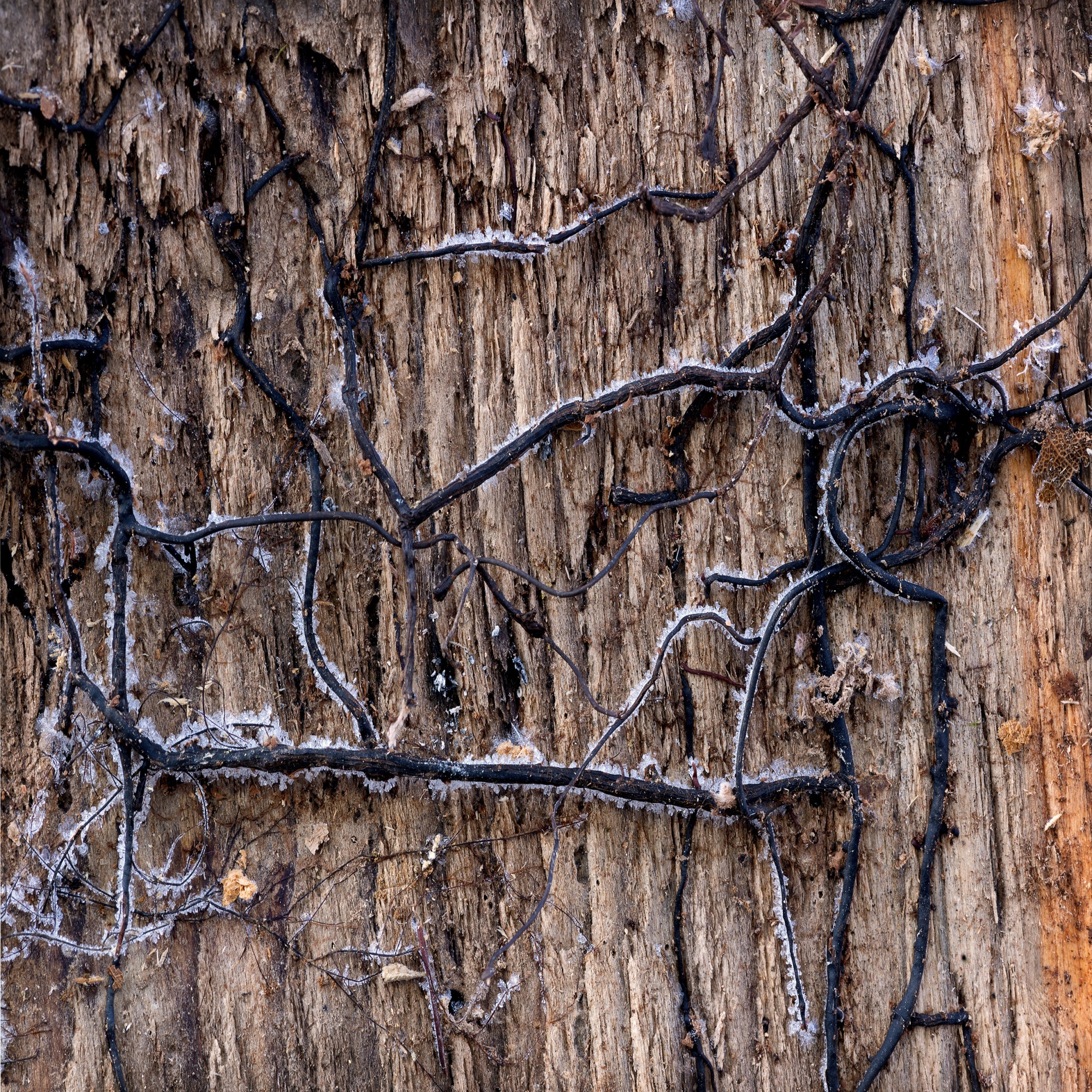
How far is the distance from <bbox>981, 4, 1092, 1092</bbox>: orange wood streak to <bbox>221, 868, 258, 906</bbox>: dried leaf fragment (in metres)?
1.62

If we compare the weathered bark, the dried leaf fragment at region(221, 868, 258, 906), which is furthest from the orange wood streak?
the dried leaf fragment at region(221, 868, 258, 906)

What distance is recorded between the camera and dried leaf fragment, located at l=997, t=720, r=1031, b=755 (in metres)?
1.78

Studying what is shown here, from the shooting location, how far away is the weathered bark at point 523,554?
1.73 meters

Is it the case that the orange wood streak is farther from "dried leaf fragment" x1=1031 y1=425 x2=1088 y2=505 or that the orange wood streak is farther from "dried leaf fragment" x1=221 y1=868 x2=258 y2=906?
"dried leaf fragment" x1=221 y1=868 x2=258 y2=906

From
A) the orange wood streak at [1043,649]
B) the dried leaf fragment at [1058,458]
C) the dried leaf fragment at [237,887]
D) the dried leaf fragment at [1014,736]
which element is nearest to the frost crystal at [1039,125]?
the orange wood streak at [1043,649]

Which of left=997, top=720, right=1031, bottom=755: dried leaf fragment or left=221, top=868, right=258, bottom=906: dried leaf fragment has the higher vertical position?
left=997, top=720, right=1031, bottom=755: dried leaf fragment

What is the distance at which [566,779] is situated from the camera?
5.62 feet

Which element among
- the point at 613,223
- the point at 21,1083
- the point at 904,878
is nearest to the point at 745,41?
the point at 613,223

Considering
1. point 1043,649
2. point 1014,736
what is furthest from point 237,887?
point 1043,649

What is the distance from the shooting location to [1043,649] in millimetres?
1802

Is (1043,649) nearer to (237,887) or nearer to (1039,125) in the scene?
(1039,125)

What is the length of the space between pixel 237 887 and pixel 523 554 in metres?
0.90

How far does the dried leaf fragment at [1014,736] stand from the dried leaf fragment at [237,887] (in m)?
1.60

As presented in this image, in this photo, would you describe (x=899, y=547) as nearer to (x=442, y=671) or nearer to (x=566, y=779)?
(x=566, y=779)
